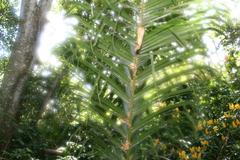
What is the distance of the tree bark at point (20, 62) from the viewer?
20.7 feet

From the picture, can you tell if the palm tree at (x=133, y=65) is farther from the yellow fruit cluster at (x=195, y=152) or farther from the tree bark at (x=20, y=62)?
the tree bark at (x=20, y=62)

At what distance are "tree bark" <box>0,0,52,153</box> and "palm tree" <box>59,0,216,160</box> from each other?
16.8ft

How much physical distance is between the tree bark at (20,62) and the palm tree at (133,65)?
16.8 feet

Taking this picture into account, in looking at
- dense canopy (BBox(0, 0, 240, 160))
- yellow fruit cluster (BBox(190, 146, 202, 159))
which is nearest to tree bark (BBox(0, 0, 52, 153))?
yellow fruit cluster (BBox(190, 146, 202, 159))

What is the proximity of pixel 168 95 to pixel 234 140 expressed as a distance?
2.71 meters

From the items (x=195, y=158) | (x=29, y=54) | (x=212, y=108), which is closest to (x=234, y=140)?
(x=195, y=158)

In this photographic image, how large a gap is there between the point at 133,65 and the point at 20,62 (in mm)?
6084

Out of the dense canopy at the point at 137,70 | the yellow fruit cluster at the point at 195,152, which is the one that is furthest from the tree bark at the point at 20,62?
the dense canopy at the point at 137,70

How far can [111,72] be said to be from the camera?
1.41 meters

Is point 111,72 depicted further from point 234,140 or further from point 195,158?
point 234,140

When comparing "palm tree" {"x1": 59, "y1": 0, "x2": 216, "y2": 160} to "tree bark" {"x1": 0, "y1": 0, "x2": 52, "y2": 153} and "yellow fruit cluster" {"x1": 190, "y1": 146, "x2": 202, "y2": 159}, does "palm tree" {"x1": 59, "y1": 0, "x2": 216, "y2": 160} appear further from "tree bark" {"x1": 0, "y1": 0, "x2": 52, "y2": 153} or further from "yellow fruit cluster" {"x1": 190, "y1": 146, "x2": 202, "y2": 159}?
"tree bark" {"x1": 0, "y1": 0, "x2": 52, "y2": 153}

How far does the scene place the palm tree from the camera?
132 cm

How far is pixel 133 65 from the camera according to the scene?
56.1 inches

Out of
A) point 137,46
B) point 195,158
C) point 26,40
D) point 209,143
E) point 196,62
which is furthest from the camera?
point 26,40
